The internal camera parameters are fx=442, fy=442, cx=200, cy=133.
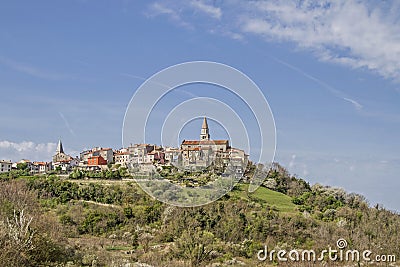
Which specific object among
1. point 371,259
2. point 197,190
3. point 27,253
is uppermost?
point 197,190

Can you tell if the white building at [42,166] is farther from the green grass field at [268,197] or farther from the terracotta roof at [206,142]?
the green grass field at [268,197]

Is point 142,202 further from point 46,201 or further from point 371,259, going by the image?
point 371,259

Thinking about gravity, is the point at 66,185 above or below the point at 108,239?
above

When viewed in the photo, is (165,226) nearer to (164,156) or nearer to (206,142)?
(206,142)

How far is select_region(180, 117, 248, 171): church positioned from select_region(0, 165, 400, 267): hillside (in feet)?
7.00

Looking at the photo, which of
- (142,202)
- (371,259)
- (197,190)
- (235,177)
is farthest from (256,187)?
(371,259)

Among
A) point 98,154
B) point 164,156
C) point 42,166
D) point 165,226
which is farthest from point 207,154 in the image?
point 42,166

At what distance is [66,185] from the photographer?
26953mm

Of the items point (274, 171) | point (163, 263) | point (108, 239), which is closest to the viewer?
point (163, 263)

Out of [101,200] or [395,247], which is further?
[101,200]

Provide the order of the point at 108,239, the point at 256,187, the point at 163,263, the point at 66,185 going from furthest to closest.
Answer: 1. the point at 256,187
2. the point at 66,185
3. the point at 108,239
4. the point at 163,263

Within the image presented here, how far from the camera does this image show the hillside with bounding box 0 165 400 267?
421 inches

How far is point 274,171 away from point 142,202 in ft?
46.2

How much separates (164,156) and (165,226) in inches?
520
